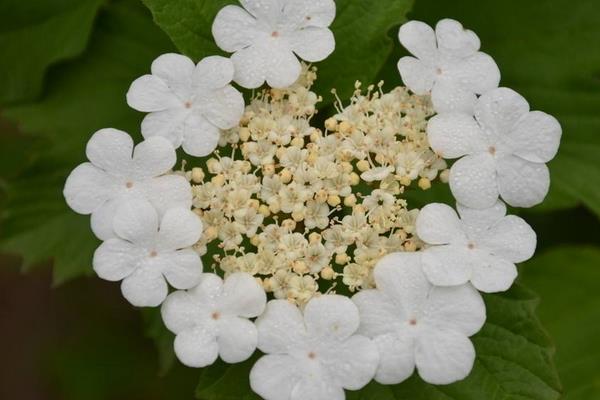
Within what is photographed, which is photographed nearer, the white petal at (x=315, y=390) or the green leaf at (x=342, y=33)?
the white petal at (x=315, y=390)

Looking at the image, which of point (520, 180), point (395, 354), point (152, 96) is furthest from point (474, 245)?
point (152, 96)

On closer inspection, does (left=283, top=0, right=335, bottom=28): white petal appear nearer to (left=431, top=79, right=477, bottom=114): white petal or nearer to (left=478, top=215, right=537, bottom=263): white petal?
(left=431, top=79, right=477, bottom=114): white petal

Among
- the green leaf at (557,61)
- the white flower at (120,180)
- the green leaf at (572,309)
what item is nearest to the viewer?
the white flower at (120,180)

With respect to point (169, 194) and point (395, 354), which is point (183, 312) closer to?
point (169, 194)

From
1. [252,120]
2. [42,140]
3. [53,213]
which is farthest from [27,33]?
[252,120]

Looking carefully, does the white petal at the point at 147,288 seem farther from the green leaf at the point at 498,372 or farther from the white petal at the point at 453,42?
the white petal at the point at 453,42

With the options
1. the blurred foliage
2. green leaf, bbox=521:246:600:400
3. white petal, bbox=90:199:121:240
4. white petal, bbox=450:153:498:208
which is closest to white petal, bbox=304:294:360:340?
white petal, bbox=450:153:498:208

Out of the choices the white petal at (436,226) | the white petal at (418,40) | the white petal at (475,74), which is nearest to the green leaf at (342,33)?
the white petal at (418,40)
